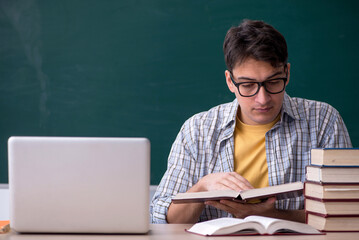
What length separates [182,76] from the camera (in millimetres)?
2898

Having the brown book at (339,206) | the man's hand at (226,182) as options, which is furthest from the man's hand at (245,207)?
the brown book at (339,206)

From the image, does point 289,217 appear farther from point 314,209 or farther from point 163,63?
point 163,63

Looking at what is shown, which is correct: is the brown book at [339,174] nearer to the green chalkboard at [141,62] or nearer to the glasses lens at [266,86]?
the glasses lens at [266,86]

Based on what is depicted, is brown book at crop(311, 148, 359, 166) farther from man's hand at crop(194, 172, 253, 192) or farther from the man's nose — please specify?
the man's nose

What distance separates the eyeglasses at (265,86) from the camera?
1.83 meters

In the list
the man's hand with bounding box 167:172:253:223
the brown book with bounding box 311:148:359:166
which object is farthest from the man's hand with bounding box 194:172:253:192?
the brown book with bounding box 311:148:359:166

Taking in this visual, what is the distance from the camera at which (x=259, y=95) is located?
1.82m

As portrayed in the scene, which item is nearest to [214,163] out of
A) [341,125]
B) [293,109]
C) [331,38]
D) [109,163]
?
[293,109]

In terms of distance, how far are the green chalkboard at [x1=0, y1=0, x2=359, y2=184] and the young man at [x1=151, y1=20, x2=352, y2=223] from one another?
79 cm

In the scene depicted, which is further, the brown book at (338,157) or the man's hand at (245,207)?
the man's hand at (245,207)

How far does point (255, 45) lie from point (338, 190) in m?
0.75

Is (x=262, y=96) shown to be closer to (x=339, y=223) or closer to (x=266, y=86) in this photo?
(x=266, y=86)

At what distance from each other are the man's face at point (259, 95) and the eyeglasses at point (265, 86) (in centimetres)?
1

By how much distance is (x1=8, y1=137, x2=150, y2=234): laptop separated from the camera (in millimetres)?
1199
